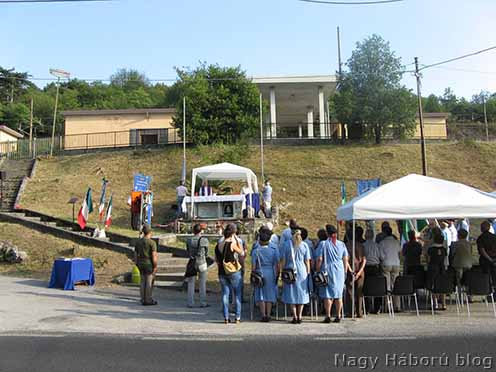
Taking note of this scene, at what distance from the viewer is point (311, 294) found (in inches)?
373

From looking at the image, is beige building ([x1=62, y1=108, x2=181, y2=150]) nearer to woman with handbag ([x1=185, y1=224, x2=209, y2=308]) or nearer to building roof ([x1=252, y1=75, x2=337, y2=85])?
building roof ([x1=252, y1=75, x2=337, y2=85])

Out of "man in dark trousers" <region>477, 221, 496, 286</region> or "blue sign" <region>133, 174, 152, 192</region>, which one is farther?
"blue sign" <region>133, 174, 152, 192</region>

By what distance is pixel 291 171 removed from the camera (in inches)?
1071

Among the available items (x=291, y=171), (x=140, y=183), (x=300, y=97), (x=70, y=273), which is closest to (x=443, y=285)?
(x=70, y=273)

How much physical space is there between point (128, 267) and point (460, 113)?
65043 mm

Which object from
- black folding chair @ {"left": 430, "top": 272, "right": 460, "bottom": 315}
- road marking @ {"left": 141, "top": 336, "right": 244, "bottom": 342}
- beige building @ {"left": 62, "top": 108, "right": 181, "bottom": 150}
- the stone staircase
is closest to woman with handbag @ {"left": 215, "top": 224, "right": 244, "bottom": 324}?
road marking @ {"left": 141, "top": 336, "right": 244, "bottom": 342}

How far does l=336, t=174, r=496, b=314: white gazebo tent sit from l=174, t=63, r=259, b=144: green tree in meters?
20.2

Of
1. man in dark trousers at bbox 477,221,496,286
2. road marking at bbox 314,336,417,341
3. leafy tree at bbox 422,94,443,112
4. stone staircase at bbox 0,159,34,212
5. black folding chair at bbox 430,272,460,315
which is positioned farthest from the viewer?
leafy tree at bbox 422,94,443,112

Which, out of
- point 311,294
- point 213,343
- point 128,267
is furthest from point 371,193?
point 128,267

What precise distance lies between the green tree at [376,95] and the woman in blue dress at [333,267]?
2215cm

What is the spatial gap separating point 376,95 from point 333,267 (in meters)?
22.7

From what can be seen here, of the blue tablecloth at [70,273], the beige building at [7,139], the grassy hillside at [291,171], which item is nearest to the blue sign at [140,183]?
the grassy hillside at [291,171]

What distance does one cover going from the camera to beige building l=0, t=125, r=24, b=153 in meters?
34.9

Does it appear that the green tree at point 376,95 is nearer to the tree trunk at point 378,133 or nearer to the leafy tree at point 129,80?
the tree trunk at point 378,133
